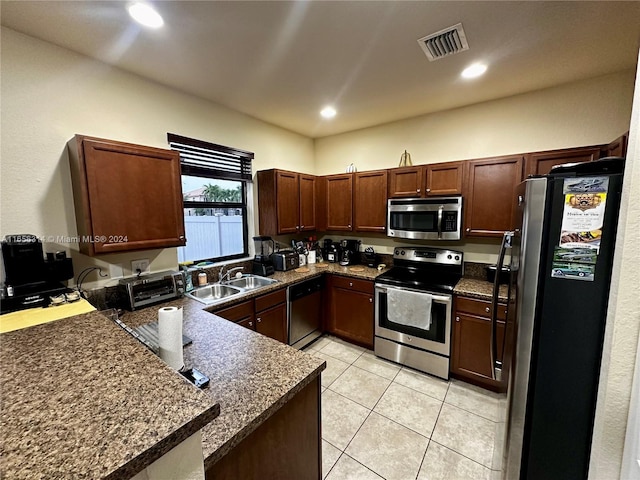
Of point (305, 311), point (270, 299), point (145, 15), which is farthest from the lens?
point (305, 311)

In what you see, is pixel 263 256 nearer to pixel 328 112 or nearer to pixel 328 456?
pixel 328 112

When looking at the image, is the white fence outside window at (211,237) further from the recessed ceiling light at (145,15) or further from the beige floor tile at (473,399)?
the beige floor tile at (473,399)

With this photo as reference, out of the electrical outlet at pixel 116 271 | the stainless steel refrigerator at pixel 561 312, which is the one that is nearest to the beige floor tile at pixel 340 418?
the stainless steel refrigerator at pixel 561 312

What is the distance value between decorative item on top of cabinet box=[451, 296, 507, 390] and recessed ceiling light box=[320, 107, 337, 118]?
2277mm

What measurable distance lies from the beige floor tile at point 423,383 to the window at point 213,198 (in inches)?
84.8

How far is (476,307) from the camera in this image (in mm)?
2301

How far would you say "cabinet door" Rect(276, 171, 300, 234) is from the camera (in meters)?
3.05

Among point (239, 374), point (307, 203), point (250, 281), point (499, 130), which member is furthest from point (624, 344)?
point (307, 203)

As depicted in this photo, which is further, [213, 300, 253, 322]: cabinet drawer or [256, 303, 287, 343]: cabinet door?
[256, 303, 287, 343]: cabinet door

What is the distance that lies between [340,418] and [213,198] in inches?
94.3

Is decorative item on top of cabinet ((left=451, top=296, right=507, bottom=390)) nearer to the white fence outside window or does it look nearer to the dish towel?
the dish towel

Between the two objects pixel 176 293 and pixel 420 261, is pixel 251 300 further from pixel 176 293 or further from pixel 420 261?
pixel 420 261

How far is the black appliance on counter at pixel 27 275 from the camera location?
1.44 m

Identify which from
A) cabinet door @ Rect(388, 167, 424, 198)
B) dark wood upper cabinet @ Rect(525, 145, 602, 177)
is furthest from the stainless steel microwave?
dark wood upper cabinet @ Rect(525, 145, 602, 177)
